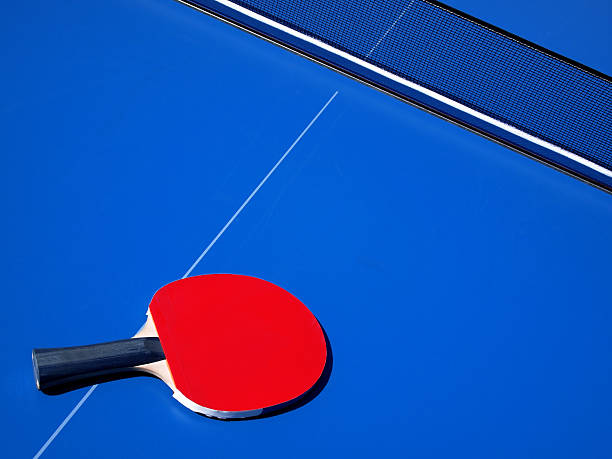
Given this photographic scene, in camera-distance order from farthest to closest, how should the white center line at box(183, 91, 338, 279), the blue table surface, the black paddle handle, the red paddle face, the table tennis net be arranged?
the table tennis net < the white center line at box(183, 91, 338, 279) < the blue table surface < the red paddle face < the black paddle handle

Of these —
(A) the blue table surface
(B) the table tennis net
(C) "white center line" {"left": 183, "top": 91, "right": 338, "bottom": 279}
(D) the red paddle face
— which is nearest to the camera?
(D) the red paddle face

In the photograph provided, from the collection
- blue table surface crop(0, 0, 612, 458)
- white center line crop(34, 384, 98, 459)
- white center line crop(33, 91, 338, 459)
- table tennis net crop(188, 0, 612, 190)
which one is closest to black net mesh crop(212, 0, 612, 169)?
table tennis net crop(188, 0, 612, 190)

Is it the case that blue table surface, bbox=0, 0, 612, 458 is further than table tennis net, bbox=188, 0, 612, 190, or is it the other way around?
table tennis net, bbox=188, 0, 612, 190

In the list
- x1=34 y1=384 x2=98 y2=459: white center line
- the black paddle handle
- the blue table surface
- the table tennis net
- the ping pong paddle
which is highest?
the table tennis net

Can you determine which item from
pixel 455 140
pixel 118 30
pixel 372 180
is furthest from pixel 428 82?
pixel 118 30

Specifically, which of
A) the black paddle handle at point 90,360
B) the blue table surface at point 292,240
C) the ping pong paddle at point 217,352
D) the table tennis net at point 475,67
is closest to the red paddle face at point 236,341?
the ping pong paddle at point 217,352

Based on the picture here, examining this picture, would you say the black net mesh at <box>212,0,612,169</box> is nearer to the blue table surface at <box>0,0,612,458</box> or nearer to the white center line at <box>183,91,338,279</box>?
the blue table surface at <box>0,0,612,458</box>

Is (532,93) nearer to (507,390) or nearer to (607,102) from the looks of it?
(607,102)
